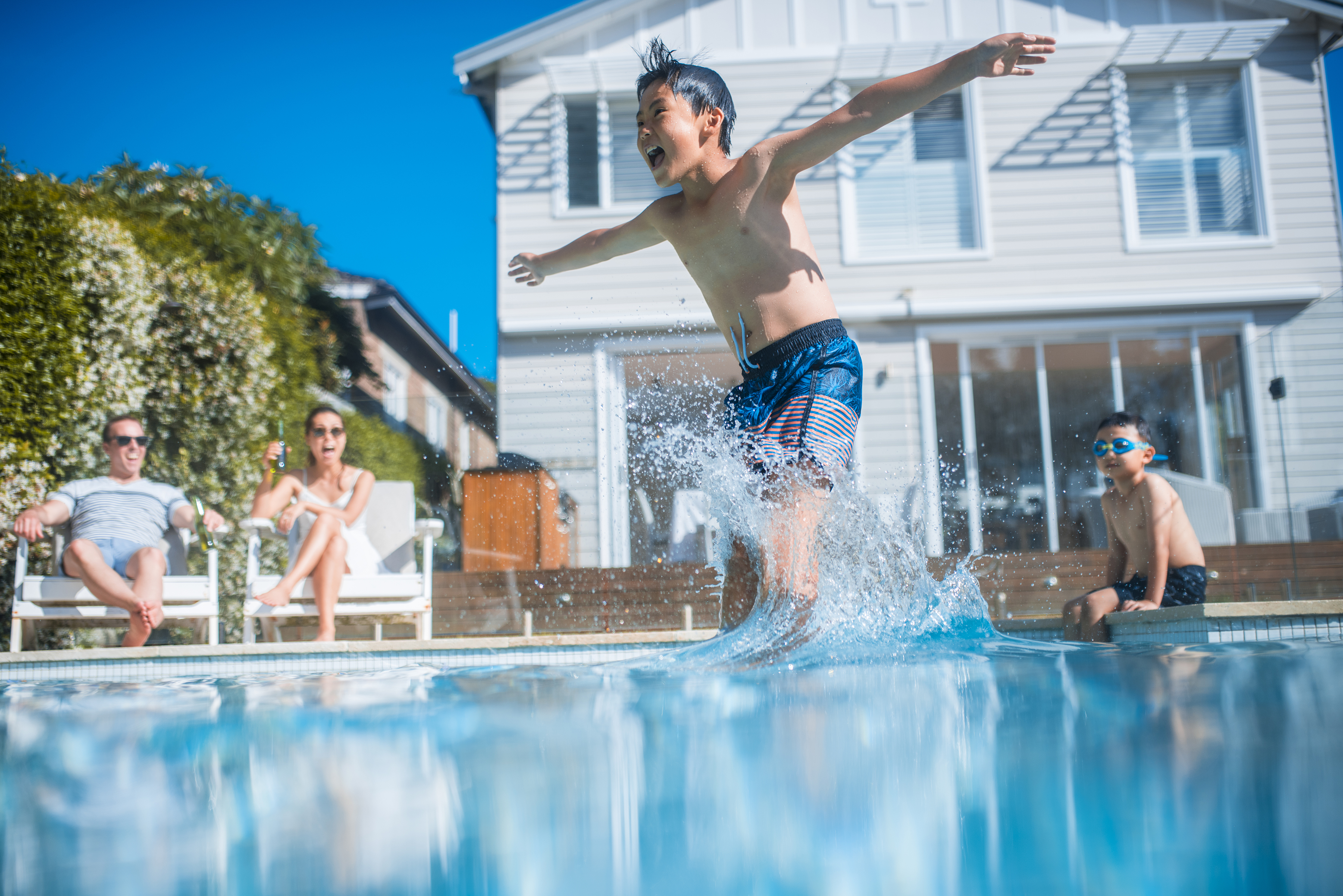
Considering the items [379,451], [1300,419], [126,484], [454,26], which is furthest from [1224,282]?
[454,26]

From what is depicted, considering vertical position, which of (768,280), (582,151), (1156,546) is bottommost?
(1156,546)

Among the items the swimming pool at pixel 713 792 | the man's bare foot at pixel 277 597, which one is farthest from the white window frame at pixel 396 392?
the swimming pool at pixel 713 792

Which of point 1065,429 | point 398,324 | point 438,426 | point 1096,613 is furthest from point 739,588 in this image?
point 398,324

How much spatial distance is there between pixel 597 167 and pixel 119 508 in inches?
248

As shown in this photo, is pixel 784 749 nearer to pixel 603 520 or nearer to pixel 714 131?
pixel 714 131

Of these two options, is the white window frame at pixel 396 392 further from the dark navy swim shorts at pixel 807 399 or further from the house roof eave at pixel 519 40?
the dark navy swim shorts at pixel 807 399

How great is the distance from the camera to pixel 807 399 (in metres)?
2.49

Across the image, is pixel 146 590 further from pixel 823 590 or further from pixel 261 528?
pixel 823 590

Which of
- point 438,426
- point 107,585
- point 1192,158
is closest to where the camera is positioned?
point 107,585

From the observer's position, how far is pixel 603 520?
20.2 ft

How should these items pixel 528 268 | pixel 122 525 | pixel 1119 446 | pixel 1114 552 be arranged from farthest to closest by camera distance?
pixel 122 525
pixel 1114 552
pixel 1119 446
pixel 528 268

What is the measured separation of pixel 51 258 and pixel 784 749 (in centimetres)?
668

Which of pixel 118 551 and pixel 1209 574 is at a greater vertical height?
pixel 118 551

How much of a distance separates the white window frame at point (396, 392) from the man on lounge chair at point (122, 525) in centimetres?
227
